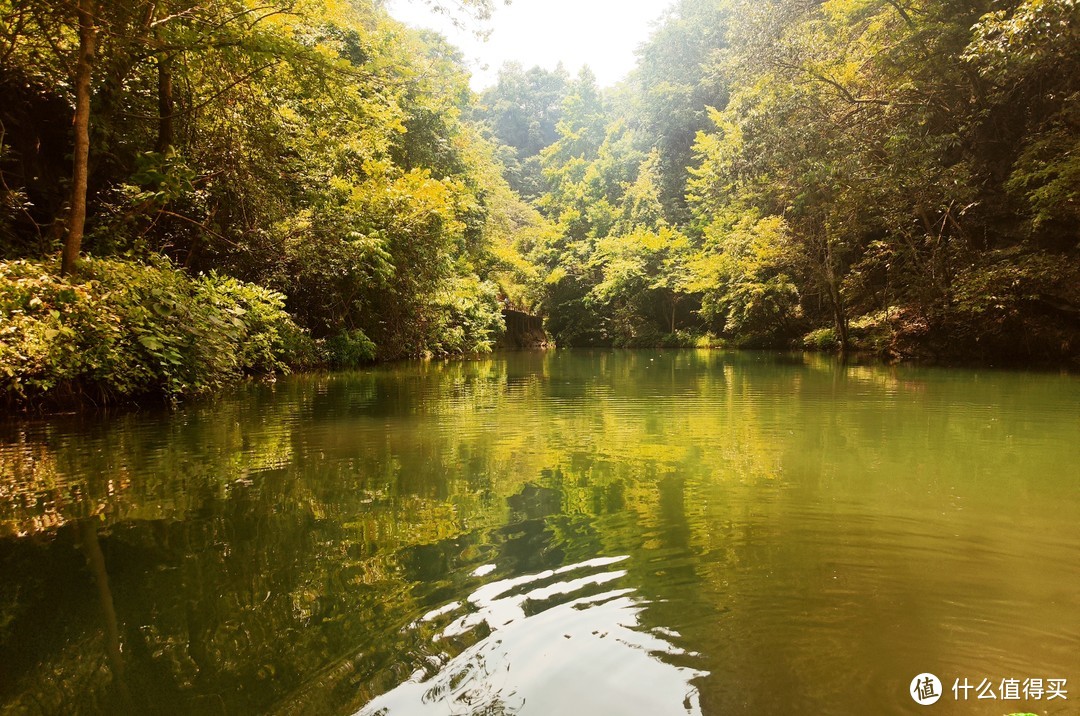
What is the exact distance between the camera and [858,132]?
527 inches

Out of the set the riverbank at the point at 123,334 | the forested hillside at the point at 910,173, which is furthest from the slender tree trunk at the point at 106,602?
the forested hillside at the point at 910,173

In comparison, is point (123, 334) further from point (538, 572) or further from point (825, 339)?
point (825, 339)

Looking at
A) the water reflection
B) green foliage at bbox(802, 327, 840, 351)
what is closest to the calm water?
the water reflection

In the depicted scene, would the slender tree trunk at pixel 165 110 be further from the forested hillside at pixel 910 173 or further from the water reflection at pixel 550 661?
the forested hillside at pixel 910 173

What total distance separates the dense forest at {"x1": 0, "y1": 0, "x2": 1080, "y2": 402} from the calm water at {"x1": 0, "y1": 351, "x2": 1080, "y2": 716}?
242 centimetres

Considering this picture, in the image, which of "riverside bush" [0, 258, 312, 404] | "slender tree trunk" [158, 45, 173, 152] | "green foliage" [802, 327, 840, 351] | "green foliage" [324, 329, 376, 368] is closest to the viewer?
"riverside bush" [0, 258, 312, 404]

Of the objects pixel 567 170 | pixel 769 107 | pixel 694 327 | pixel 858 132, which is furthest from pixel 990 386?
pixel 567 170

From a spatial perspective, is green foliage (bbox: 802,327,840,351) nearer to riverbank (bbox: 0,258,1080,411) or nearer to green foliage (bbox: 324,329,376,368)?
riverbank (bbox: 0,258,1080,411)

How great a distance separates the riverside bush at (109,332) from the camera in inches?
204

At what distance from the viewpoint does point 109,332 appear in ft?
18.6

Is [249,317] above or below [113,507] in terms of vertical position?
above

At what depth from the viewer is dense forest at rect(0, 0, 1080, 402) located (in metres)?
6.47

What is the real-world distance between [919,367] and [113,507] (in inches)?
524

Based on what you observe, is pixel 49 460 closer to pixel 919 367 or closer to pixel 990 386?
pixel 990 386
